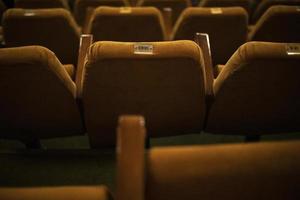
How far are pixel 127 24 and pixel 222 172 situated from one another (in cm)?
112

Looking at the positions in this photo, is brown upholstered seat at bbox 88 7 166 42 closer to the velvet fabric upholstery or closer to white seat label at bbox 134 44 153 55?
white seat label at bbox 134 44 153 55

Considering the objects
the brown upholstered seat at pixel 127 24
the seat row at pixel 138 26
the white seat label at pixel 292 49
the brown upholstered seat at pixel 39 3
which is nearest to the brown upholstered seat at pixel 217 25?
the seat row at pixel 138 26

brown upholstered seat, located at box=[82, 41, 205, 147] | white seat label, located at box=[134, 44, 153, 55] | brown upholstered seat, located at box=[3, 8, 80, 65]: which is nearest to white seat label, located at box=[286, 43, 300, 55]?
brown upholstered seat, located at box=[82, 41, 205, 147]

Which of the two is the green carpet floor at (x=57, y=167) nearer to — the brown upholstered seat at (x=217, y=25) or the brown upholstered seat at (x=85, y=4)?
the brown upholstered seat at (x=217, y=25)

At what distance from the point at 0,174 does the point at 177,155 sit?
913 millimetres

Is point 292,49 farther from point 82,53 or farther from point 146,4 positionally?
point 146,4

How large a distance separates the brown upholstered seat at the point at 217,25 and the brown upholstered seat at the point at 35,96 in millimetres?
720

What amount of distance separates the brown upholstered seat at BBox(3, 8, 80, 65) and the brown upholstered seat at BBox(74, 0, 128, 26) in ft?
1.88

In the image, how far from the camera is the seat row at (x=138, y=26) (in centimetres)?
140

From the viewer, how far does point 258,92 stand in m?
0.93

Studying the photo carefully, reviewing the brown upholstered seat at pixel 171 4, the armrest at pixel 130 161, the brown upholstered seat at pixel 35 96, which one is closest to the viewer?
the armrest at pixel 130 161

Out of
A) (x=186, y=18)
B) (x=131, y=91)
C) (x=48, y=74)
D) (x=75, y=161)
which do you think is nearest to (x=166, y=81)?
(x=131, y=91)

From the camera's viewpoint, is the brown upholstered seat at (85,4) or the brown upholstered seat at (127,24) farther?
the brown upholstered seat at (85,4)

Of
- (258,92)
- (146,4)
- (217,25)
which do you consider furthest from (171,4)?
(258,92)
